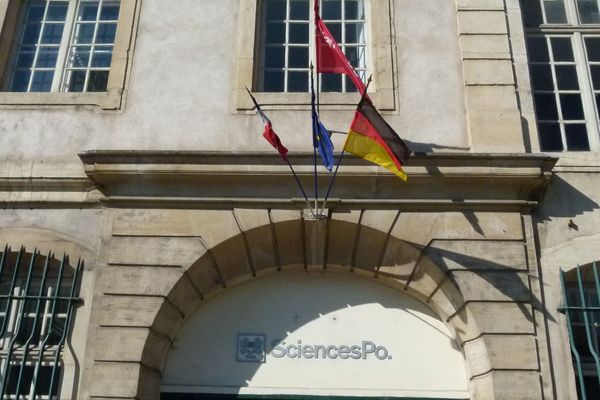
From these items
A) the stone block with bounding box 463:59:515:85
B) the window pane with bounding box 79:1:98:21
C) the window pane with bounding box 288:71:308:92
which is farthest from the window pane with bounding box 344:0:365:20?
the window pane with bounding box 79:1:98:21

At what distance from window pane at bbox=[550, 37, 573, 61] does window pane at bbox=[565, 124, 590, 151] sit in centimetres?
90

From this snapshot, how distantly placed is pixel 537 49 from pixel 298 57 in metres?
2.67

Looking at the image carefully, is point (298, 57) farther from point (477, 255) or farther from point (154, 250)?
point (477, 255)

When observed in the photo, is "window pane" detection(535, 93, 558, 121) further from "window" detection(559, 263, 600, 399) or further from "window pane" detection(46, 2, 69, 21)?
"window pane" detection(46, 2, 69, 21)

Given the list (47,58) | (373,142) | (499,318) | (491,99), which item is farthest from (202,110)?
(499,318)

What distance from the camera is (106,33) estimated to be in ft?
26.8

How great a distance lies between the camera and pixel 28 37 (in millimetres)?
8203

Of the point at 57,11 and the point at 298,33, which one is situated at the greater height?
the point at 57,11

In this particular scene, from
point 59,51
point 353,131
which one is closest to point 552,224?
point 353,131

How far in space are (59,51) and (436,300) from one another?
4.93 metres

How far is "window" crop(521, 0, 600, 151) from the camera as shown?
7.49m

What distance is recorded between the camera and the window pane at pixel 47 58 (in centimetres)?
802

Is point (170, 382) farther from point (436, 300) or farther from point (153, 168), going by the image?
point (436, 300)

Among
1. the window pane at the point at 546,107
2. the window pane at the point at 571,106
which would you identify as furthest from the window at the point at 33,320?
the window pane at the point at 571,106
